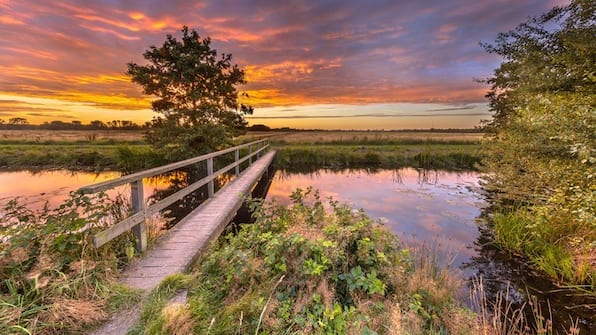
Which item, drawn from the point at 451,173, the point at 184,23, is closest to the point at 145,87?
the point at 184,23

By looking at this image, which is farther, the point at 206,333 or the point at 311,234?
the point at 311,234

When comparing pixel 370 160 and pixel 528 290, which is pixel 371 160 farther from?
pixel 528 290

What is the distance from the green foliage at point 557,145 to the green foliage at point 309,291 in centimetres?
255

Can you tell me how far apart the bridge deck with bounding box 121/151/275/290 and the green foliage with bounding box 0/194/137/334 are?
0.89 feet

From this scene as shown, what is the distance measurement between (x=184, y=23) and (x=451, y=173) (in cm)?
1799

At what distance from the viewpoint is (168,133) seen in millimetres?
14227

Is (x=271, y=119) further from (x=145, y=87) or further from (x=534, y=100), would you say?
(x=534, y=100)

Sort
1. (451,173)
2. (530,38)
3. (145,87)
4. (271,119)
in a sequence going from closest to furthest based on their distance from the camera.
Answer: (530,38) → (145,87) → (451,173) → (271,119)

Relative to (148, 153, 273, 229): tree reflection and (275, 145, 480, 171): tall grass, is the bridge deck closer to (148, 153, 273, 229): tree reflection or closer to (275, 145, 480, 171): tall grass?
(148, 153, 273, 229): tree reflection

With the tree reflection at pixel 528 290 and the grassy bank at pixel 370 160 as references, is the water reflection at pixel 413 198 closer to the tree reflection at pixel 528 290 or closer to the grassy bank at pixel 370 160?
the tree reflection at pixel 528 290

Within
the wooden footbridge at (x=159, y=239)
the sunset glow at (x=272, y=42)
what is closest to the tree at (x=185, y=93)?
the sunset glow at (x=272, y=42)

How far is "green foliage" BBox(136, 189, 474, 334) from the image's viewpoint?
7.29 feet

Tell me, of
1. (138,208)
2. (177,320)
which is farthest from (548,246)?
(138,208)

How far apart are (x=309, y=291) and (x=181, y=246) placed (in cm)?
201
